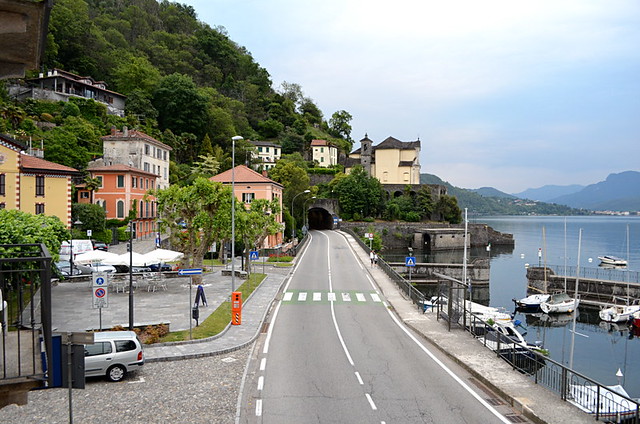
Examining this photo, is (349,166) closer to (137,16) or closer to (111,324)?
(137,16)

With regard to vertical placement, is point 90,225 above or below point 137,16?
below

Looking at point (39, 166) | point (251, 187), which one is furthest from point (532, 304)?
point (39, 166)

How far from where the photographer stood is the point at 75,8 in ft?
295

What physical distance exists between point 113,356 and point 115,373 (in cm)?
56

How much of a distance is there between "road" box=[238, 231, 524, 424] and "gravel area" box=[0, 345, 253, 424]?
75 centimetres

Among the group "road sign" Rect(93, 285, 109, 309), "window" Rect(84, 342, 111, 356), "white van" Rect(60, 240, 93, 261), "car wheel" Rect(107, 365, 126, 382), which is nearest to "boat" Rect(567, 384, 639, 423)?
"car wheel" Rect(107, 365, 126, 382)

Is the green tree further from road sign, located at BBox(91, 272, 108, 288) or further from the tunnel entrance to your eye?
the tunnel entrance

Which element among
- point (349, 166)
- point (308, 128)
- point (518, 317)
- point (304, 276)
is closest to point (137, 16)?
point (308, 128)

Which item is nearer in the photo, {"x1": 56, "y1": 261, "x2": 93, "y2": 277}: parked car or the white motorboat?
{"x1": 56, "y1": 261, "x2": 93, "y2": 277}: parked car

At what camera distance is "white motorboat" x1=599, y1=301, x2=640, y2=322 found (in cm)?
4016

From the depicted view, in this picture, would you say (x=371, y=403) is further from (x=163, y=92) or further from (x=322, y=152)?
(x=322, y=152)

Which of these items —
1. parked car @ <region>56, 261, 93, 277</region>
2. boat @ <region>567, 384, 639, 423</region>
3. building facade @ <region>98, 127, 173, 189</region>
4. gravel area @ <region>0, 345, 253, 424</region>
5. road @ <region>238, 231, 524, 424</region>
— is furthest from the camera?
building facade @ <region>98, 127, 173, 189</region>

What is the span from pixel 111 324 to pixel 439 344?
14036mm

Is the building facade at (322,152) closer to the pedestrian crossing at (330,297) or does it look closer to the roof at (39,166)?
the roof at (39,166)
